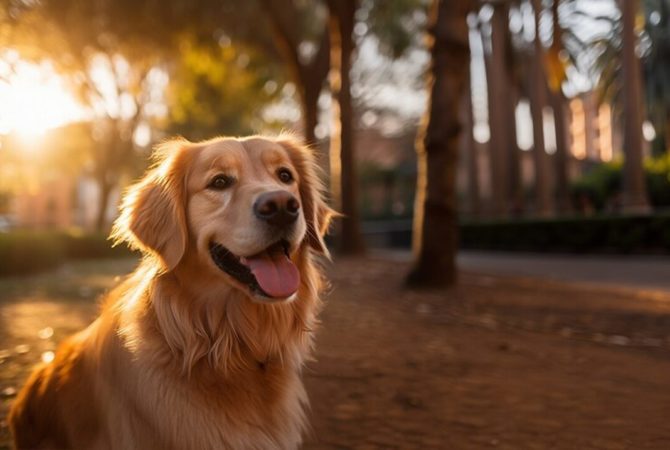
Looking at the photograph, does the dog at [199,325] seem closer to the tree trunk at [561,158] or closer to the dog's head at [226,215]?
the dog's head at [226,215]

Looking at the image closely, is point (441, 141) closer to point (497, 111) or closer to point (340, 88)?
point (340, 88)

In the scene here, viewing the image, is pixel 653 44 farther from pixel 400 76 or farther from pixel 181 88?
pixel 181 88

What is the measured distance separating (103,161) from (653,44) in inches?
1347

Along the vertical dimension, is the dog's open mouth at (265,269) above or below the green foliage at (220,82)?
below

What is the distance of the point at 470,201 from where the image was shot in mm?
33969

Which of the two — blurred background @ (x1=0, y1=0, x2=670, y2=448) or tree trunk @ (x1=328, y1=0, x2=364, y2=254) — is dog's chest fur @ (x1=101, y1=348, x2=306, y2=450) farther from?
tree trunk @ (x1=328, y1=0, x2=364, y2=254)

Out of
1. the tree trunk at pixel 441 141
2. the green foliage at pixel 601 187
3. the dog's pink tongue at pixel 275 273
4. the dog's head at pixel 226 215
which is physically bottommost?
the dog's pink tongue at pixel 275 273

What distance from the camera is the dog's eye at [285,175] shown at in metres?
3.33

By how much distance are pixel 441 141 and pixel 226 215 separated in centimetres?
784

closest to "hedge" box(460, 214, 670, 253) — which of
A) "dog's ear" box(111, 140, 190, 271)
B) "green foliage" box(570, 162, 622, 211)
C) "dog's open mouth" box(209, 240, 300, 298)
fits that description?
"green foliage" box(570, 162, 622, 211)

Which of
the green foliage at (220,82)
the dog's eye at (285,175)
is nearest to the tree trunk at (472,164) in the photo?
the green foliage at (220,82)

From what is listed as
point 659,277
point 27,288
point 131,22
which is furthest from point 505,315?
point 131,22

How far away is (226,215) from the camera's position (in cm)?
299

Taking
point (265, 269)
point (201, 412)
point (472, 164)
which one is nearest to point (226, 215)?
point (265, 269)
